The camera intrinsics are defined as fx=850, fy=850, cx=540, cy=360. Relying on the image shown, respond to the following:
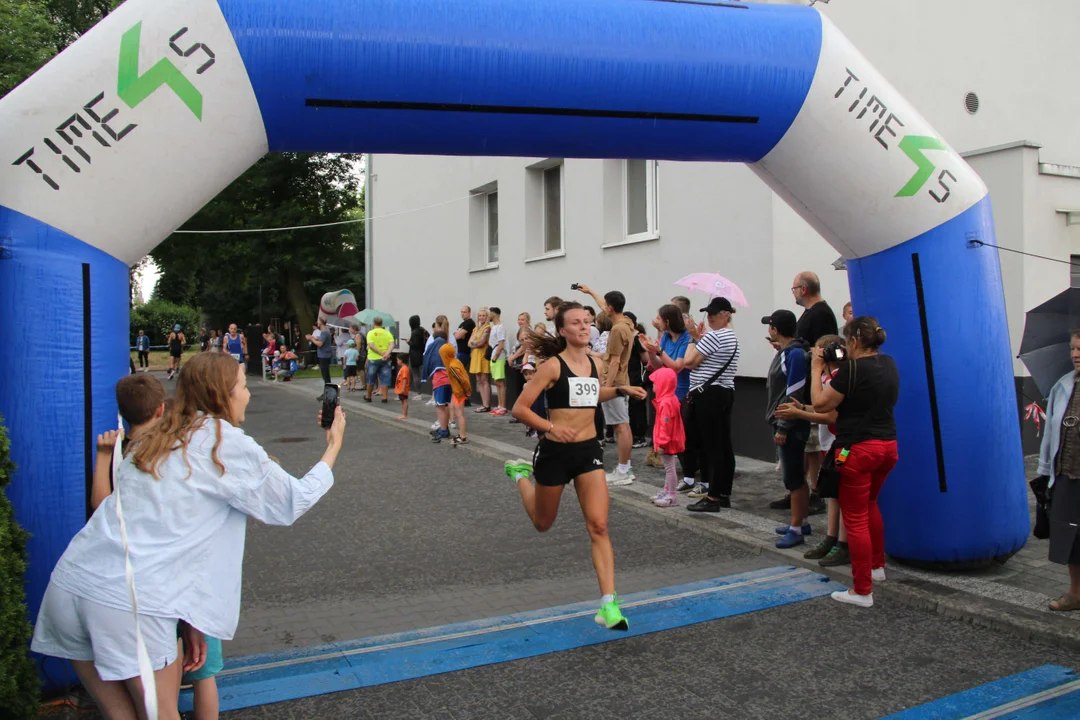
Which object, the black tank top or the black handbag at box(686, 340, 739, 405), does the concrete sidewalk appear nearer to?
the black handbag at box(686, 340, 739, 405)

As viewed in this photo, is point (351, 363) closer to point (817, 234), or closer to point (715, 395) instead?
point (817, 234)

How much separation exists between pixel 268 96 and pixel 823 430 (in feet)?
13.8

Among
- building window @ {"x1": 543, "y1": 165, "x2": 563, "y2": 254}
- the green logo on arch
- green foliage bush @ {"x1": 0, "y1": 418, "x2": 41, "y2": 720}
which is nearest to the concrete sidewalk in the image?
green foliage bush @ {"x1": 0, "y1": 418, "x2": 41, "y2": 720}

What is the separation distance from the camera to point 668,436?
7.43 meters

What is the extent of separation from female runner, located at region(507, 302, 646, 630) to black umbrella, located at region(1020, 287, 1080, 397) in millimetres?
2405

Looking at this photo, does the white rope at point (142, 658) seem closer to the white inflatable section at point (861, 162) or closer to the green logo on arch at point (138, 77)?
the green logo on arch at point (138, 77)

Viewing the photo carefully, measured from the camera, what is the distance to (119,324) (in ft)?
13.3

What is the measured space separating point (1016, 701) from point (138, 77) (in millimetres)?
4740

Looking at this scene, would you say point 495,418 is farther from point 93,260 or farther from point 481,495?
point 93,260

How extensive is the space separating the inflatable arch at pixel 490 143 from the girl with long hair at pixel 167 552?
3.92ft

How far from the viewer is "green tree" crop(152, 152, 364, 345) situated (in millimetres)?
31469

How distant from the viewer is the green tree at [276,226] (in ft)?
103

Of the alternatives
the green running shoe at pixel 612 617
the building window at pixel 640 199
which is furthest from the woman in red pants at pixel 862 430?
the building window at pixel 640 199

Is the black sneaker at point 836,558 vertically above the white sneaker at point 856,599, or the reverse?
the black sneaker at point 836,558
